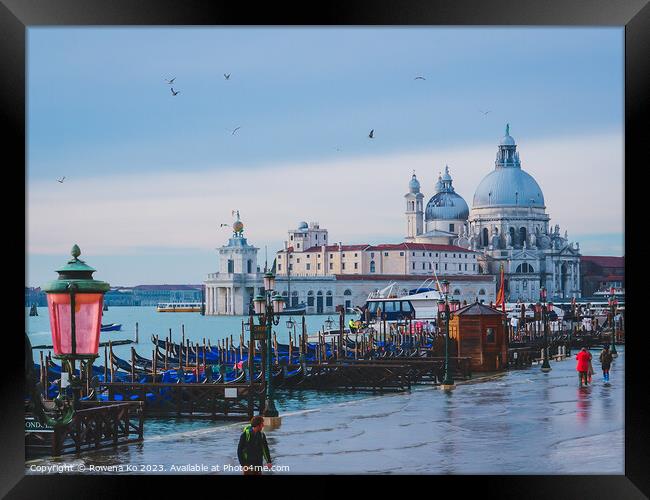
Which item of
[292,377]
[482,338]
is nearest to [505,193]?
[482,338]

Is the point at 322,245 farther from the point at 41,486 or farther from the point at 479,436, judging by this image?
the point at 41,486

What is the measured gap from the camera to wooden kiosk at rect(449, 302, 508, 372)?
35.2 ft

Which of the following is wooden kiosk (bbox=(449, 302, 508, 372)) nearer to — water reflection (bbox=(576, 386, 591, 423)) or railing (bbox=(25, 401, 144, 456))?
water reflection (bbox=(576, 386, 591, 423))

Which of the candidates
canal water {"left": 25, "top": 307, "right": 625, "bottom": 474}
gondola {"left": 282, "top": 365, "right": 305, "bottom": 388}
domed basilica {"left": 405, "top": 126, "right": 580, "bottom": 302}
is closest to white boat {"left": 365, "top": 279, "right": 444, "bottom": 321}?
domed basilica {"left": 405, "top": 126, "right": 580, "bottom": 302}

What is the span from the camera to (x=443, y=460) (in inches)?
209

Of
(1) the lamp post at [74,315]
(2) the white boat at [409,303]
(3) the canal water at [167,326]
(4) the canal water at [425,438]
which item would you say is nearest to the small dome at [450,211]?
(2) the white boat at [409,303]

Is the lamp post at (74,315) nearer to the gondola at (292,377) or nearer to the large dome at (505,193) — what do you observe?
the gondola at (292,377)

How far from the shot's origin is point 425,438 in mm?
6023

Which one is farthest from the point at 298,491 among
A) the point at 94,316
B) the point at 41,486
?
the point at 94,316

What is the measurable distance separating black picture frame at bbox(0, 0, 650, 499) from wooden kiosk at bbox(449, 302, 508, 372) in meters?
6.54

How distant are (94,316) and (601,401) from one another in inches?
188

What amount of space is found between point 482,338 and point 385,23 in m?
7.02

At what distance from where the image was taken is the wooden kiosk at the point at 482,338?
1074cm
